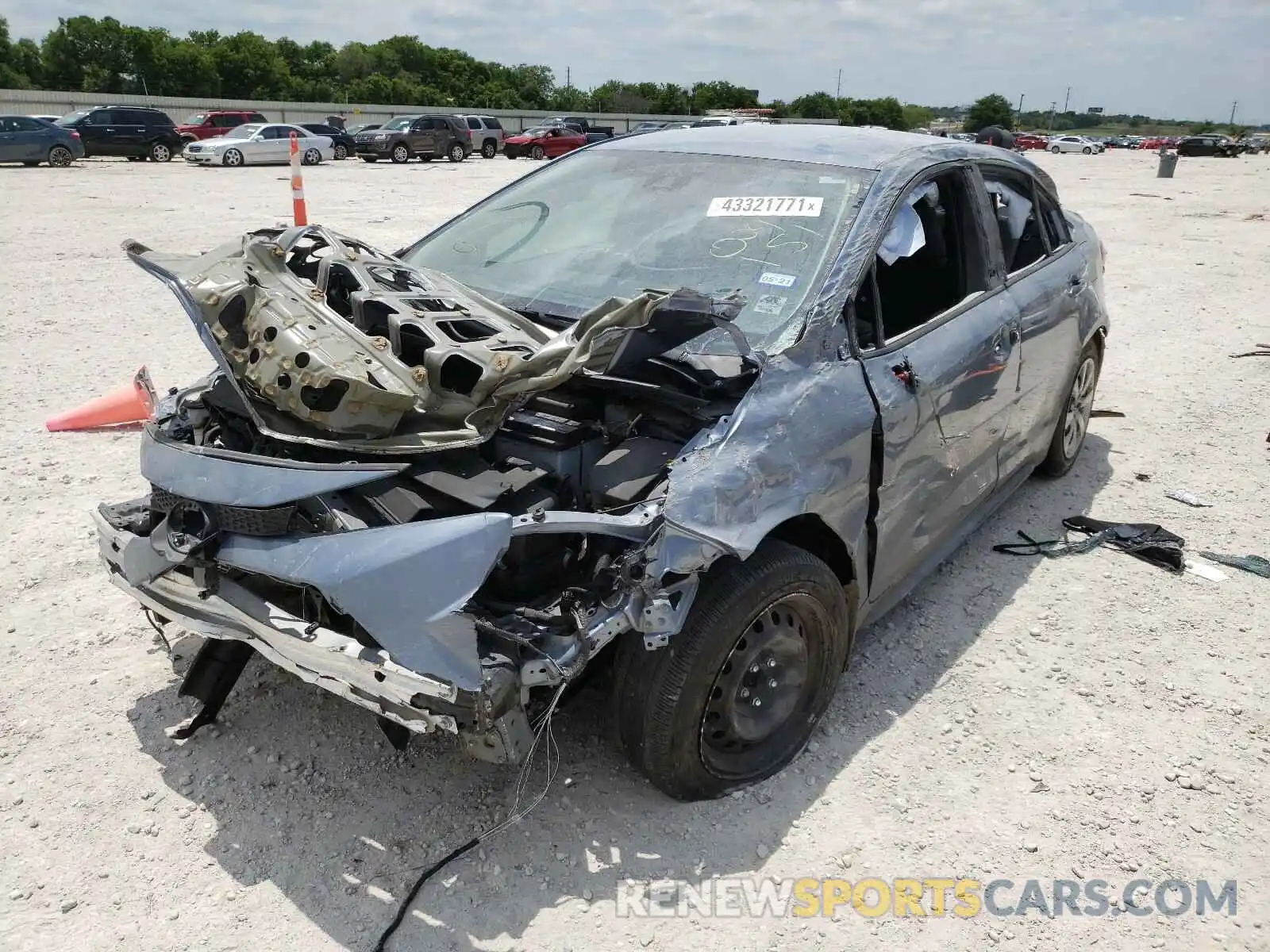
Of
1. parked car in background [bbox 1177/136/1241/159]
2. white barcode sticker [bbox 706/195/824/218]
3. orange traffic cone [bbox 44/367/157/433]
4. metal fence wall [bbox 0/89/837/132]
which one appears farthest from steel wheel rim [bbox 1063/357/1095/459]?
parked car in background [bbox 1177/136/1241/159]

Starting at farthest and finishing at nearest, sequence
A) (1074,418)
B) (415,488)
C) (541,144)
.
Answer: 1. (541,144)
2. (1074,418)
3. (415,488)

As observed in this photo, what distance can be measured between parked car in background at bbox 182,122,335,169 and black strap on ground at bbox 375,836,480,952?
26629 mm

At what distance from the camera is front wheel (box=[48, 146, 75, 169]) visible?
78.3 ft

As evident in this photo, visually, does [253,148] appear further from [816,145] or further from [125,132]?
[816,145]

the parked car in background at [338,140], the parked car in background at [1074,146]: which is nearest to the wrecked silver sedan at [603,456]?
the parked car in background at [338,140]

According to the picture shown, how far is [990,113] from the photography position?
94500 millimetres

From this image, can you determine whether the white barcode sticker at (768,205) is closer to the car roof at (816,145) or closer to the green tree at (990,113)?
the car roof at (816,145)

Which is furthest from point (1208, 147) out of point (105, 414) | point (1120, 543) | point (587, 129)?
point (105, 414)

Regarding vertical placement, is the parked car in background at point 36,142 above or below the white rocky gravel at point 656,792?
above

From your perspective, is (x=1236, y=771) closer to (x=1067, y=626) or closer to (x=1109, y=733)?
(x=1109, y=733)

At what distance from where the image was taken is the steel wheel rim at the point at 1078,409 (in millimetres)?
5145

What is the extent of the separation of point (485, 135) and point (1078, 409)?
109 feet

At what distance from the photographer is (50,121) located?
25250 millimetres

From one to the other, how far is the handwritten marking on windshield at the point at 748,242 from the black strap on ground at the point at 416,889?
2128 millimetres
